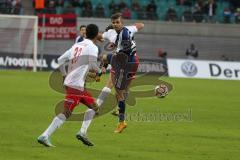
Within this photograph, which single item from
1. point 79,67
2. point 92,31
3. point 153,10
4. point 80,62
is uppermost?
point 92,31

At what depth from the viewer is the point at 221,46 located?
44250mm

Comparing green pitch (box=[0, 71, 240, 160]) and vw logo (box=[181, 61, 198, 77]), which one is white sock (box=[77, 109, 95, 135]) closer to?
green pitch (box=[0, 71, 240, 160])

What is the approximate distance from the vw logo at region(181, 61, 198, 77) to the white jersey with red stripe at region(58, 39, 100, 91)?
25313mm

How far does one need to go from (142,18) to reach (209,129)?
2832cm

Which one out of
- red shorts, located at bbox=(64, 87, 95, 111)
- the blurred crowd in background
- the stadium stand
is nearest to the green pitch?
red shorts, located at bbox=(64, 87, 95, 111)

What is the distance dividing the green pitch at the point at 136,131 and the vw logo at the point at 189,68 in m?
12.1

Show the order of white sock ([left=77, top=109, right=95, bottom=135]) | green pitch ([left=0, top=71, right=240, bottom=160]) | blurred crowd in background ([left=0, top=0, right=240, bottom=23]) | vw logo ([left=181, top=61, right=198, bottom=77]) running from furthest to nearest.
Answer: blurred crowd in background ([left=0, top=0, right=240, bottom=23])
vw logo ([left=181, top=61, right=198, bottom=77])
white sock ([left=77, top=109, right=95, bottom=135])
green pitch ([left=0, top=71, right=240, bottom=160])

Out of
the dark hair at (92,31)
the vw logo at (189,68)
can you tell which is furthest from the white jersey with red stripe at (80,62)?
the vw logo at (189,68)

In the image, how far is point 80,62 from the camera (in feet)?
39.9

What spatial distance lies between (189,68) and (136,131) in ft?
74.6

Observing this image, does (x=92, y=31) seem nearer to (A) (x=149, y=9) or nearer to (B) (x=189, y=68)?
(B) (x=189, y=68)

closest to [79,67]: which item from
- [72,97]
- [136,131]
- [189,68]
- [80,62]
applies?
[80,62]

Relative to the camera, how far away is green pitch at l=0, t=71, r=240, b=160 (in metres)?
11.8

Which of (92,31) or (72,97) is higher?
(92,31)
